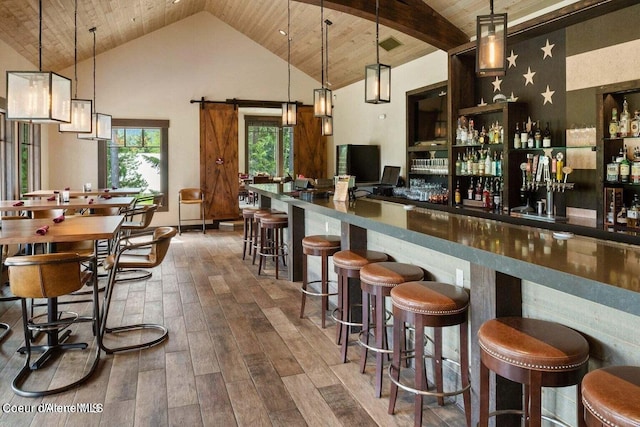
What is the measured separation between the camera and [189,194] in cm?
946

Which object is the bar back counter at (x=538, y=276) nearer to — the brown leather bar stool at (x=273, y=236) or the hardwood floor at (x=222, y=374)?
the hardwood floor at (x=222, y=374)

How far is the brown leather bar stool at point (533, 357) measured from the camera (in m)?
1.62

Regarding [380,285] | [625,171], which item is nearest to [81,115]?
[380,285]

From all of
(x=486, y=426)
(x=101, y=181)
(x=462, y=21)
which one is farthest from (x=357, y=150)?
(x=486, y=426)

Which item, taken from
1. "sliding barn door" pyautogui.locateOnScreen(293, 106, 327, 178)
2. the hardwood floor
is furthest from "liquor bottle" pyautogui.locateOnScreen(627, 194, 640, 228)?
"sliding barn door" pyautogui.locateOnScreen(293, 106, 327, 178)

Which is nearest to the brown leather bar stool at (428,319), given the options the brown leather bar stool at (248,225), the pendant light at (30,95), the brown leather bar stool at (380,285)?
the brown leather bar stool at (380,285)

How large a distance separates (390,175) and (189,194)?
433 cm

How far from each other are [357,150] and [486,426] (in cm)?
648

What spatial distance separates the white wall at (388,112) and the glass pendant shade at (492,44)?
3324 millimetres

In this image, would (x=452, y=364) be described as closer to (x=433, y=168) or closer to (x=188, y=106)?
(x=433, y=168)

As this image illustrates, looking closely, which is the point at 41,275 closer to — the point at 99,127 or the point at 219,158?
the point at 99,127

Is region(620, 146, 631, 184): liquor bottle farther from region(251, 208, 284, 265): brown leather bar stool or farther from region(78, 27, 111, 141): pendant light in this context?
region(78, 27, 111, 141): pendant light

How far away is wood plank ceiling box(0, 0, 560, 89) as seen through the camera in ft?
17.9

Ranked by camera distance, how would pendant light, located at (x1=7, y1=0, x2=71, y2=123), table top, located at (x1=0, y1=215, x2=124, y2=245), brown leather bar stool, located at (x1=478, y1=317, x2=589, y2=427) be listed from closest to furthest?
brown leather bar stool, located at (x1=478, y1=317, x2=589, y2=427), table top, located at (x1=0, y1=215, x2=124, y2=245), pendant light, located at (x1=7, y1=0, x2=71, y2=123)
